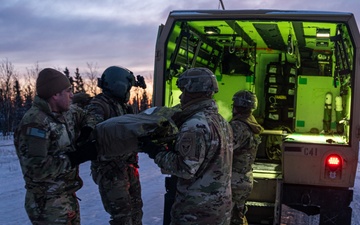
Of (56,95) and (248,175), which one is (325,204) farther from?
(56,95)

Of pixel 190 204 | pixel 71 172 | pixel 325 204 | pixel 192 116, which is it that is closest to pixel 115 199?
pixel 71 172

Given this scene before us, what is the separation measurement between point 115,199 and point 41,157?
1194 mm

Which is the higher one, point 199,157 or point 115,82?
point 115,82

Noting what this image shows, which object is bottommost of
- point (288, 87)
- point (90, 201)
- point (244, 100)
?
point (90, 201)

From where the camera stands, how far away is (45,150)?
2.95 m

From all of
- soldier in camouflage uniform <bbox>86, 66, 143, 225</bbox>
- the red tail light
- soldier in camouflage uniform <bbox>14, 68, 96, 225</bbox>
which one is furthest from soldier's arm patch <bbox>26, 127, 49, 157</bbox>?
the red tail light

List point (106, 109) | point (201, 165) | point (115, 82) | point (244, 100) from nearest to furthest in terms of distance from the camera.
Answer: point (201, 165) → point (106, 109) → point (115, 82) → point (244, 100)

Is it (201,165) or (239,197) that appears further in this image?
(239,197)

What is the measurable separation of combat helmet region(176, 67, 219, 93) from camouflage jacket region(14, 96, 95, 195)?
995 millimetres

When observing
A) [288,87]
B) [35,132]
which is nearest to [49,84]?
[35,132]

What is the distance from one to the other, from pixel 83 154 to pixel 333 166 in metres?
2.93

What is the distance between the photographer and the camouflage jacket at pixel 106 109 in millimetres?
3991

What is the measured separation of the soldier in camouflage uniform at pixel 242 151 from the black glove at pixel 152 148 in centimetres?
173

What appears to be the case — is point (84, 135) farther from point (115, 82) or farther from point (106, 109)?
point (115, 82)
